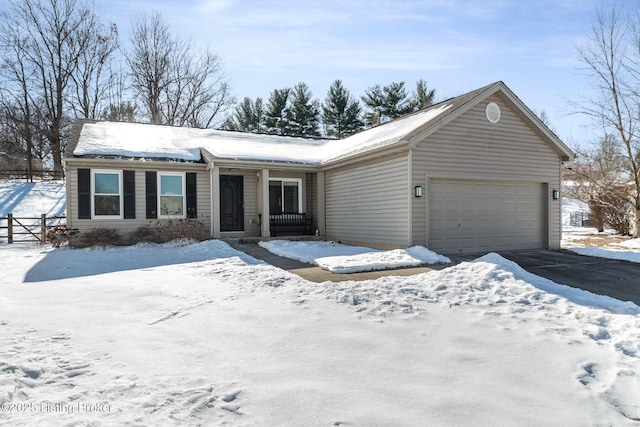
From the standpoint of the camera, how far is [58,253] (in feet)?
34.9

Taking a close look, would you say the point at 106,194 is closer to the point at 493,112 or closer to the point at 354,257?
the point at 354,257

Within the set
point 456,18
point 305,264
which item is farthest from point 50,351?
point 456,18

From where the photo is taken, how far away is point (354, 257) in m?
9.30

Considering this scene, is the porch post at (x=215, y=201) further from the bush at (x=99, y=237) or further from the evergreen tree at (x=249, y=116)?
the evergreen tree at (x=249, y=116)

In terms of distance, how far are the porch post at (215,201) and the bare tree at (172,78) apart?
57.6ft

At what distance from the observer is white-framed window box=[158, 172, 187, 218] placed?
12.9 metres

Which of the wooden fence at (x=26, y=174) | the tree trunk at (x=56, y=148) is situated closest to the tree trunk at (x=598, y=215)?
the tree trunk at (x=56, y=148)

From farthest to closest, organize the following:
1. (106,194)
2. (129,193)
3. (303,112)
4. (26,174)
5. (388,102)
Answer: (303,112)
(388,102)
(26,174)
(129,193)
(106,194)

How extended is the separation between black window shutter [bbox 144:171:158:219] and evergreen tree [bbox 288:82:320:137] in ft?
70.2

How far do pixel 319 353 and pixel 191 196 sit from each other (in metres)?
10.4

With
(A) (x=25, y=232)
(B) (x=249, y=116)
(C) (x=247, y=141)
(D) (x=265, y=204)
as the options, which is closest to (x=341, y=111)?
(B) (x=249, y=116)

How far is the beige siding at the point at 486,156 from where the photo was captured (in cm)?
1031

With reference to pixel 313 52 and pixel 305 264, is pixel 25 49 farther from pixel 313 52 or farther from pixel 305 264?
pixel 305 264

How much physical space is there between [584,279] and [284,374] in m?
7.04
